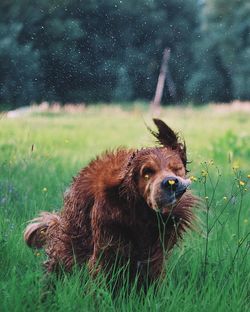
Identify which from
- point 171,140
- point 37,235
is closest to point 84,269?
point 37,235

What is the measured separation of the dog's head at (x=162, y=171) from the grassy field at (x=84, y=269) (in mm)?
136

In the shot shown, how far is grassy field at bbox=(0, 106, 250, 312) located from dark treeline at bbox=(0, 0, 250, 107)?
28.1 feet

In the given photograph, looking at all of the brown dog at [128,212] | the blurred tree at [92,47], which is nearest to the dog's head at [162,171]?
the brown dog at [128,212]

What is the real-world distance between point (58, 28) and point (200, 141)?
11.0 meters

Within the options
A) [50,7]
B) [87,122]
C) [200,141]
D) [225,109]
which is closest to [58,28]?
[50,7]

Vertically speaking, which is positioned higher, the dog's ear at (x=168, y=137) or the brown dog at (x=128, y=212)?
the dog's ear at (x=168, y=137)

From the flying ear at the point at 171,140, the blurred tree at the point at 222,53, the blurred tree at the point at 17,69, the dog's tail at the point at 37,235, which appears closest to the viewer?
the flying ear at the point at 171,140

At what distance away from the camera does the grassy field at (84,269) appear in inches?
151

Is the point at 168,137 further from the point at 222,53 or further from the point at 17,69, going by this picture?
the point at 222,53

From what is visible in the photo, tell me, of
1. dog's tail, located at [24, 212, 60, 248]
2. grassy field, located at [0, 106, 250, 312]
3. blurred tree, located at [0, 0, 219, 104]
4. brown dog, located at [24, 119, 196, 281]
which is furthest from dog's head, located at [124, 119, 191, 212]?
blurred tree, located at [0, 0, 219, 104]

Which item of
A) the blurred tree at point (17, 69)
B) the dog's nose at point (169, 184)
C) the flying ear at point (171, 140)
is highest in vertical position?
the blurred tree at point (17, 69)

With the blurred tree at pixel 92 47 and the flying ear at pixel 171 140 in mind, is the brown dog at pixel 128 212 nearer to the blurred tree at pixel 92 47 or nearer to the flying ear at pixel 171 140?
the flying ear at pixel 171 140

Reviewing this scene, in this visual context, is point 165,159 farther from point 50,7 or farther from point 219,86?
point 219,86

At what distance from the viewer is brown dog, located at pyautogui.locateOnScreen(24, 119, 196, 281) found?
12.8ft
